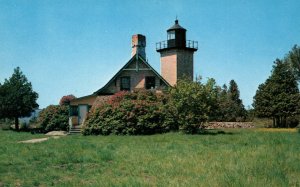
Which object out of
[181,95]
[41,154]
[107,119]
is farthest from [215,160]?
[107,119]

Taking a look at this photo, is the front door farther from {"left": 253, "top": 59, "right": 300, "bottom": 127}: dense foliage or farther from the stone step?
{"left": 253, "top": 59, "right": 300, "bottom": 127}: dense foliage

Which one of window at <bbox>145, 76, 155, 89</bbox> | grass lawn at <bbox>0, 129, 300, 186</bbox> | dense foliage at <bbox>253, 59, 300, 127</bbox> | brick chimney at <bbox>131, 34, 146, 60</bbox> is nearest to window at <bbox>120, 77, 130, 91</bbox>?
window at <bbox>145, 76, 155, 89</bbox>

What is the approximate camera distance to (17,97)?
4712cm

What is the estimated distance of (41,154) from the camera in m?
15.4

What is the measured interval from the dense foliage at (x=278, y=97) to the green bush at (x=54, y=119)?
21.5 meters

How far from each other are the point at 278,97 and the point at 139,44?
1633 centimetres

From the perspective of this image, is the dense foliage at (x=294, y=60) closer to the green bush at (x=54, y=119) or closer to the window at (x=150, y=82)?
the window at (x=150, y=82)

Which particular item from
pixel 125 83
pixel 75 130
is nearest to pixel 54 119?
pixel 75 130

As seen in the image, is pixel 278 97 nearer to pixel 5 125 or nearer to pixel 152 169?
pixel 5 125

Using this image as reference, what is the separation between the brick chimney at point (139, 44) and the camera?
1715 inches

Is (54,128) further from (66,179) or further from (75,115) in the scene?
(66,179)

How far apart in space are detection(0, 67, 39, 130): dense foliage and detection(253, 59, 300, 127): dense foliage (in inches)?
1040

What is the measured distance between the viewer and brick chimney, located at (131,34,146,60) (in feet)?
143

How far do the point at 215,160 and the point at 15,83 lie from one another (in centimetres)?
4011
